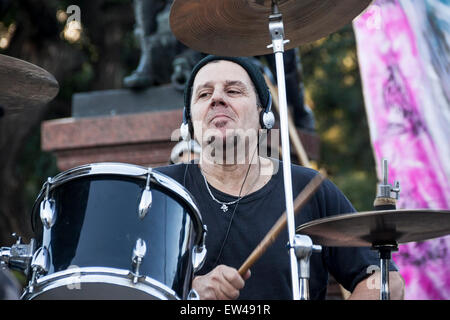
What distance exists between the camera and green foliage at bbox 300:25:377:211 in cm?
984

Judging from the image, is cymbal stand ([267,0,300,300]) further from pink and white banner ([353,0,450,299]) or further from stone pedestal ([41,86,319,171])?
stone pedestal ([41,86,319,171])

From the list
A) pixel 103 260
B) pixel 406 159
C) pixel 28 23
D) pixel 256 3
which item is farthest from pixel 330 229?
pixel 28 23

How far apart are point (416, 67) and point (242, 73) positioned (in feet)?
3.98

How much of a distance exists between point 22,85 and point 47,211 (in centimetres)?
64

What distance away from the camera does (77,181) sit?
2.50m

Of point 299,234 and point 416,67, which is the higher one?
point 416,67

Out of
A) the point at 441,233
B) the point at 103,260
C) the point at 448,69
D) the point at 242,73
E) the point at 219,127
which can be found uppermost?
the point at 448,69

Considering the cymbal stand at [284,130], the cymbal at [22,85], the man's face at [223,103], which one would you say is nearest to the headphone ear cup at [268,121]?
the man's face at [223,103]

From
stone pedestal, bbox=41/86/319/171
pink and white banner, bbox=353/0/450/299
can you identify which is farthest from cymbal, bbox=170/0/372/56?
stone pedestal, bbox=41/86/319/171

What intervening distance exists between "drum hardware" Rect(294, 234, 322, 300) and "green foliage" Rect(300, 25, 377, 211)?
24.0 ft

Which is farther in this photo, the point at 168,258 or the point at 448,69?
the point at 448,69

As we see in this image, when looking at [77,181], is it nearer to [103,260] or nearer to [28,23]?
[103,260]

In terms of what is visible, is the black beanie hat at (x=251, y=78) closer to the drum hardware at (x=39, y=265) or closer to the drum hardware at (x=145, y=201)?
the drum hardware at (x=145, y=201)

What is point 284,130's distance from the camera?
255 cm
